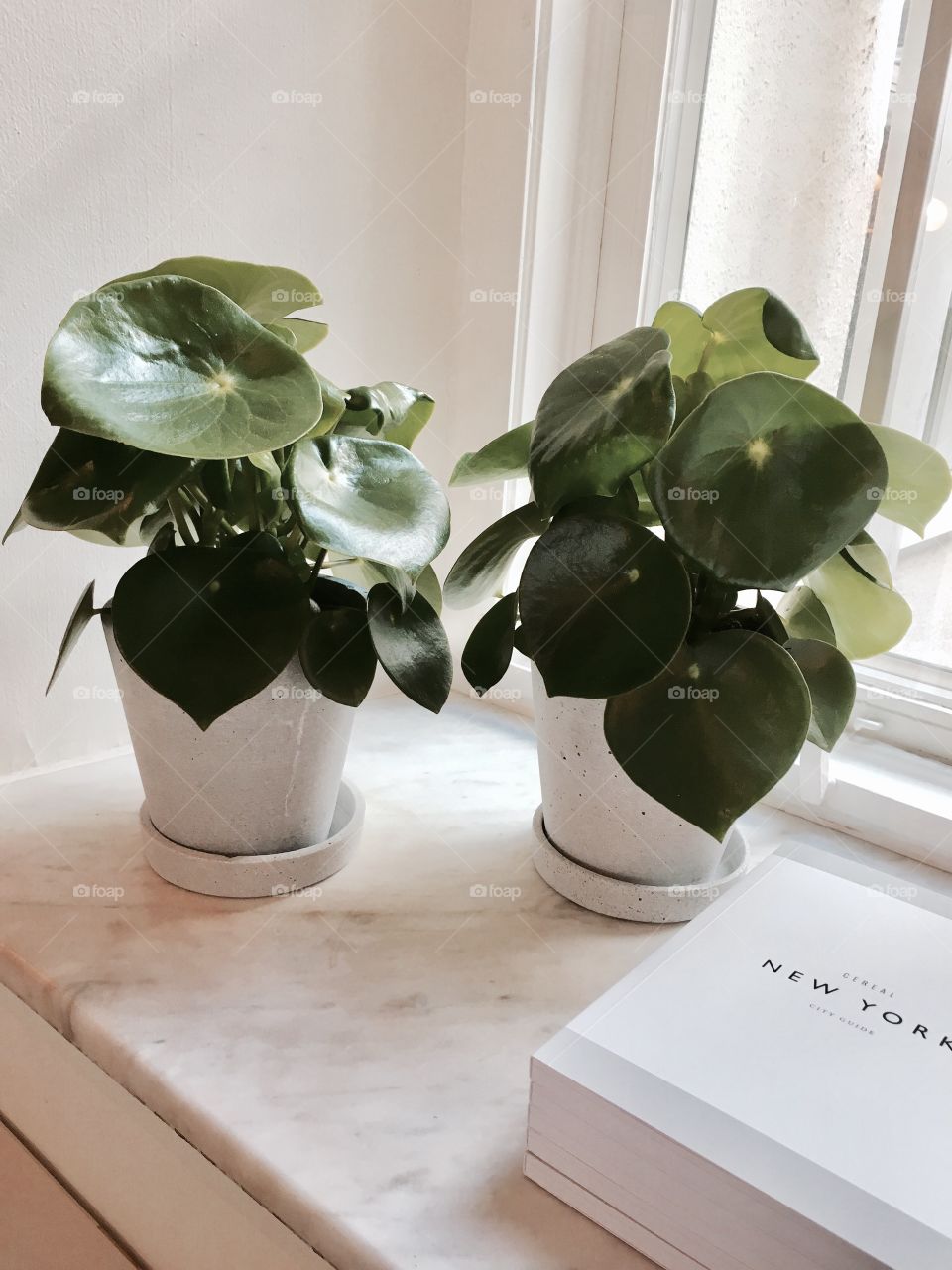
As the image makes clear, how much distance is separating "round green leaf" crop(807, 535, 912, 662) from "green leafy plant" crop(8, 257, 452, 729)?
259 mm

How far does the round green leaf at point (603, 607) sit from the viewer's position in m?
0.55

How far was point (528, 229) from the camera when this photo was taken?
3.45 feet

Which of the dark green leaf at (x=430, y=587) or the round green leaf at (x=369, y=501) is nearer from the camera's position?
the round green leaf at (x=369, y=501)

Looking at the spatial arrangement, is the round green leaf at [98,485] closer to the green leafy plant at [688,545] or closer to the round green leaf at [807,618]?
the green leafy plant at [688,545]

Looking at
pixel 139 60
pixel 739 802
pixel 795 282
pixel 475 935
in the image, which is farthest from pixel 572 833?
pixel 139 60

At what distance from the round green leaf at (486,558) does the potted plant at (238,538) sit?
0.02m

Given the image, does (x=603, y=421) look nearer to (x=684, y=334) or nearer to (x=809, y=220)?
(x=684, y=334)

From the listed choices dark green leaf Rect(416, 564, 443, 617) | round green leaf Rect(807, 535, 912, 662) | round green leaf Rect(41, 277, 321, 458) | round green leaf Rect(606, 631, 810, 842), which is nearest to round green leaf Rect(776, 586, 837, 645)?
round green leaf Rect(807, 535, 912, 662)

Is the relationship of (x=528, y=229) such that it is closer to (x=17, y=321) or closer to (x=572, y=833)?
(x=17, y=321)

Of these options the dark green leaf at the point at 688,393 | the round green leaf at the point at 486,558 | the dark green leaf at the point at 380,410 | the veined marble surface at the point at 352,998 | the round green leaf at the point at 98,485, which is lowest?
the veined marble surface at the point at 352,998

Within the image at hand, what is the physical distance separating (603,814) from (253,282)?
1.39ft

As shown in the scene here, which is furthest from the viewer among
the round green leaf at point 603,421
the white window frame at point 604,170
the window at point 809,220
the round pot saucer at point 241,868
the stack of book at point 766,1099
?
the white window frame at point 604,170

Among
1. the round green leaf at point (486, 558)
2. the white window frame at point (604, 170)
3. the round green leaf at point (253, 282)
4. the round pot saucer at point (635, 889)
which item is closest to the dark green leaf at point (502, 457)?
the round green leaf at point (486, 558)

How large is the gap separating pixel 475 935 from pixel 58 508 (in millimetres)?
402
